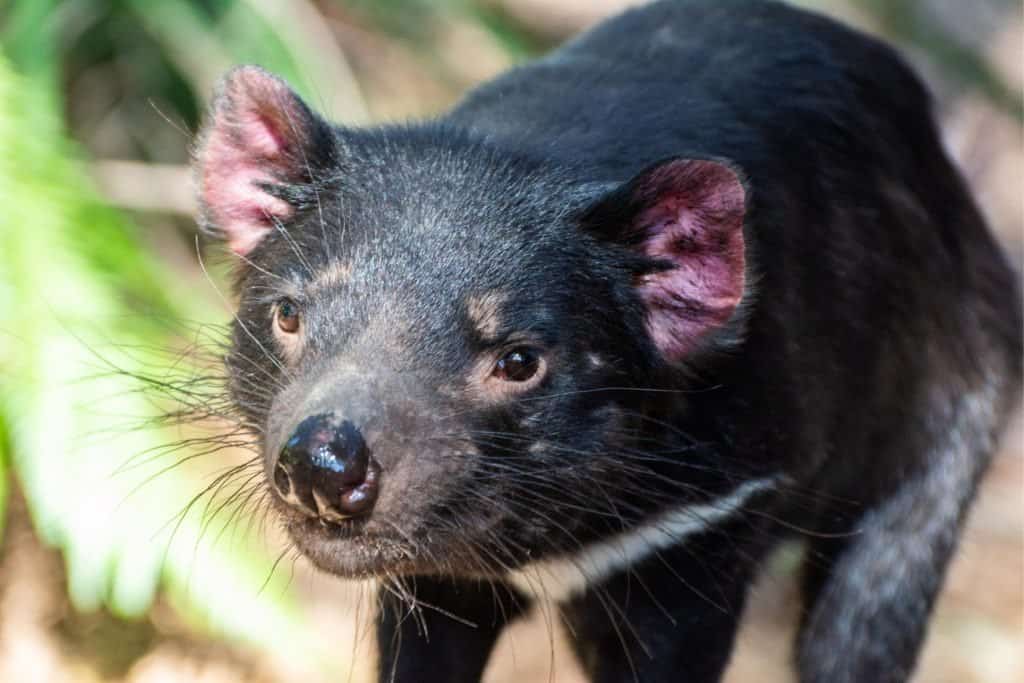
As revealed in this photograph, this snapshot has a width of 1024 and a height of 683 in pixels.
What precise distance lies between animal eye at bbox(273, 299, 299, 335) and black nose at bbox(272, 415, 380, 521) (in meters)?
0.38

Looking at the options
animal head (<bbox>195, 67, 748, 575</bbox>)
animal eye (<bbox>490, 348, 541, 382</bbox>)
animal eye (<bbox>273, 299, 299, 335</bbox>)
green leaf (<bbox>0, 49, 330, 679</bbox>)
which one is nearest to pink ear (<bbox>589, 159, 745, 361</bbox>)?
animal head (<bbox>195, 67, 748, 575</bbox>)

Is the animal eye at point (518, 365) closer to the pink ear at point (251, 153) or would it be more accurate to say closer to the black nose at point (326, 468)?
the black nose at point (326, 468)

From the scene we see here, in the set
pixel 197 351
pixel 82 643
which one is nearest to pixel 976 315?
pixel 197 351

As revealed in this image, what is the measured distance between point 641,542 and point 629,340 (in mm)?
435

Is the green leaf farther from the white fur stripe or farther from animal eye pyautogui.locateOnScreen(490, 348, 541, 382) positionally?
animal eye pyautogui.locateOnScreen(490, 348, 541, 382)

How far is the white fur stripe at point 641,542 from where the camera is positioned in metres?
2.90

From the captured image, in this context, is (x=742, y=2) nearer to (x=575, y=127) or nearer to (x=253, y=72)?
(x=575, y=127)

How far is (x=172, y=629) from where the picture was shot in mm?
4238

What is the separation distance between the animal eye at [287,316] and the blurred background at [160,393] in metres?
0.25

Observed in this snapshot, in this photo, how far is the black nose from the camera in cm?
219

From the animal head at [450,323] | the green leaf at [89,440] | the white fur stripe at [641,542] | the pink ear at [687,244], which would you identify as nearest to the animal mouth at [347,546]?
the animal head at [450,323]

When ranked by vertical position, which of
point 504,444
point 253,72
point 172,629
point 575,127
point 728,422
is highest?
point 253,72

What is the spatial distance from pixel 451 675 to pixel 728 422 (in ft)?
2.43

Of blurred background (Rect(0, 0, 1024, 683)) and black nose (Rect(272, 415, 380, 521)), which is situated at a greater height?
black nose (Rect(272, 415, 380, 521))
